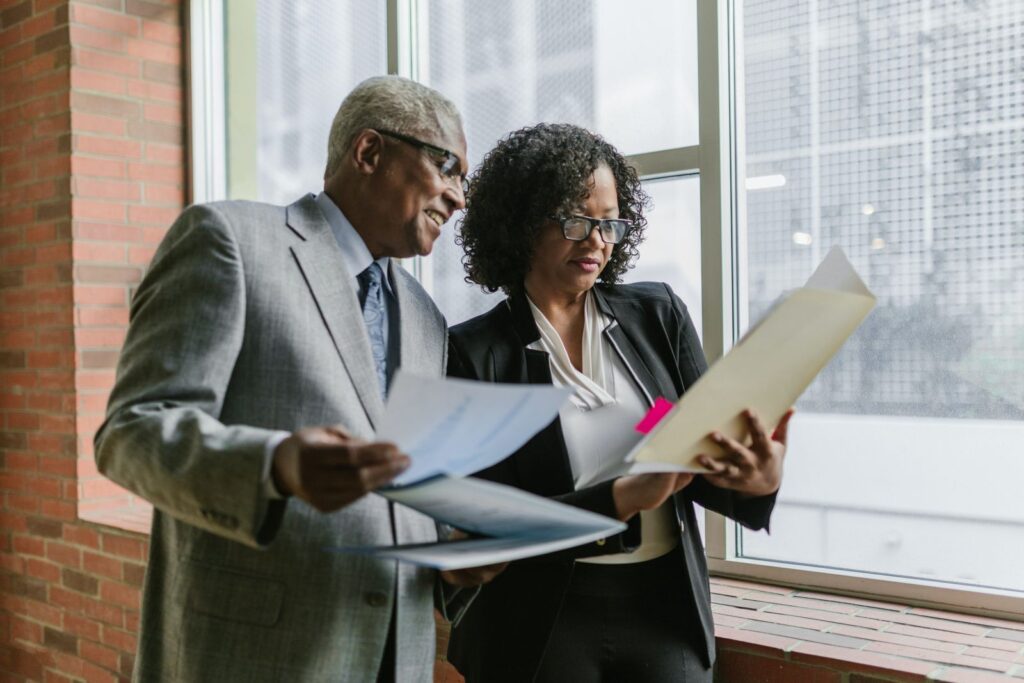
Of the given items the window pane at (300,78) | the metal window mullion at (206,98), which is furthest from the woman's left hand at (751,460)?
the metal window mullion at (206,98)

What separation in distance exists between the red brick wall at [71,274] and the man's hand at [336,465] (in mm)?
2551

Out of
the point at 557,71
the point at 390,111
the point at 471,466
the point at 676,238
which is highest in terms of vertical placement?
the point at 557,71

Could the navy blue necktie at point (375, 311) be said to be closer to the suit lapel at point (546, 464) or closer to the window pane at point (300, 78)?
the suit lapel at point (546, 464)

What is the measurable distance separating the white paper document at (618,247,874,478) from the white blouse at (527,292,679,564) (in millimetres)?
328

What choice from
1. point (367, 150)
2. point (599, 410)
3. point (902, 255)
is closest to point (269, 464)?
point (367, 150)

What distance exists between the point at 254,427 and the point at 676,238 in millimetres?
1389

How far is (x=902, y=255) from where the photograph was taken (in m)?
1.96

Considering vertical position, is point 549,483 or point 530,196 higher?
point 530,196

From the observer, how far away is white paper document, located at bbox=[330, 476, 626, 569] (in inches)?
38.9

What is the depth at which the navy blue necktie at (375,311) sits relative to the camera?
1408 millimetres

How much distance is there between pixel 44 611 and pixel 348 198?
2.97 metres

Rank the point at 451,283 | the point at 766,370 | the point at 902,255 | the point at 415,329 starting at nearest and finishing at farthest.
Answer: the point at 766,370 → the point at 415,329 → the point at 902,255 → the point at 451,283

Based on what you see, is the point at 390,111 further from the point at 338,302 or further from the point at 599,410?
the point at 599,410

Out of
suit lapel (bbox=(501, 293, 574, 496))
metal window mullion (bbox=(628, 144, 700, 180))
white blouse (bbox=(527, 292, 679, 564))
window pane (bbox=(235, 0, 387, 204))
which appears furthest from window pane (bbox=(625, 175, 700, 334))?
window pane (bbox=(235, 0, 387, 204))
